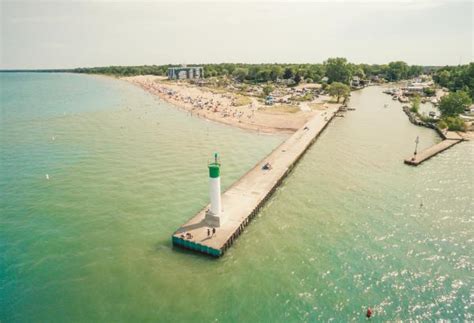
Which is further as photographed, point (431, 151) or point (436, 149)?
point (436, 149)

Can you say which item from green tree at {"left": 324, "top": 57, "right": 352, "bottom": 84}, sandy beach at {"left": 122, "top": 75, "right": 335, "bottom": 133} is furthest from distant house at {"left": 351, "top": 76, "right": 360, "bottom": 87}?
sandy beach at {"left": 122, "top": 75, "right": 335, "bottom": 133}

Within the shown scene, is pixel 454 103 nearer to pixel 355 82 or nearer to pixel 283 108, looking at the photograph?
pixel 283 108

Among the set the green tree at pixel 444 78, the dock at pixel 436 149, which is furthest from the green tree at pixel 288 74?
the dock at pixel 436 149

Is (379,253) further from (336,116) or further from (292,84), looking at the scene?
(292,84)

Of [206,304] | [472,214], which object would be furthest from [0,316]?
[472,214]

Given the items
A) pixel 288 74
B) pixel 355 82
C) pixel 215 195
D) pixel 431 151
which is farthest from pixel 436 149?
pixel 288 74

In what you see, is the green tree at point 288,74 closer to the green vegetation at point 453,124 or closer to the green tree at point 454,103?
the green tree at point 454,103

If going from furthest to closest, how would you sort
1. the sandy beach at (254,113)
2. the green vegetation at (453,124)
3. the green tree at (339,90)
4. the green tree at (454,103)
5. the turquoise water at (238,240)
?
the green tree at (339,90) < the sandy beach at (254,113) < the green tree at (454,103) < the green vegetation at (453,124) < the turquoise water at (238,240)
